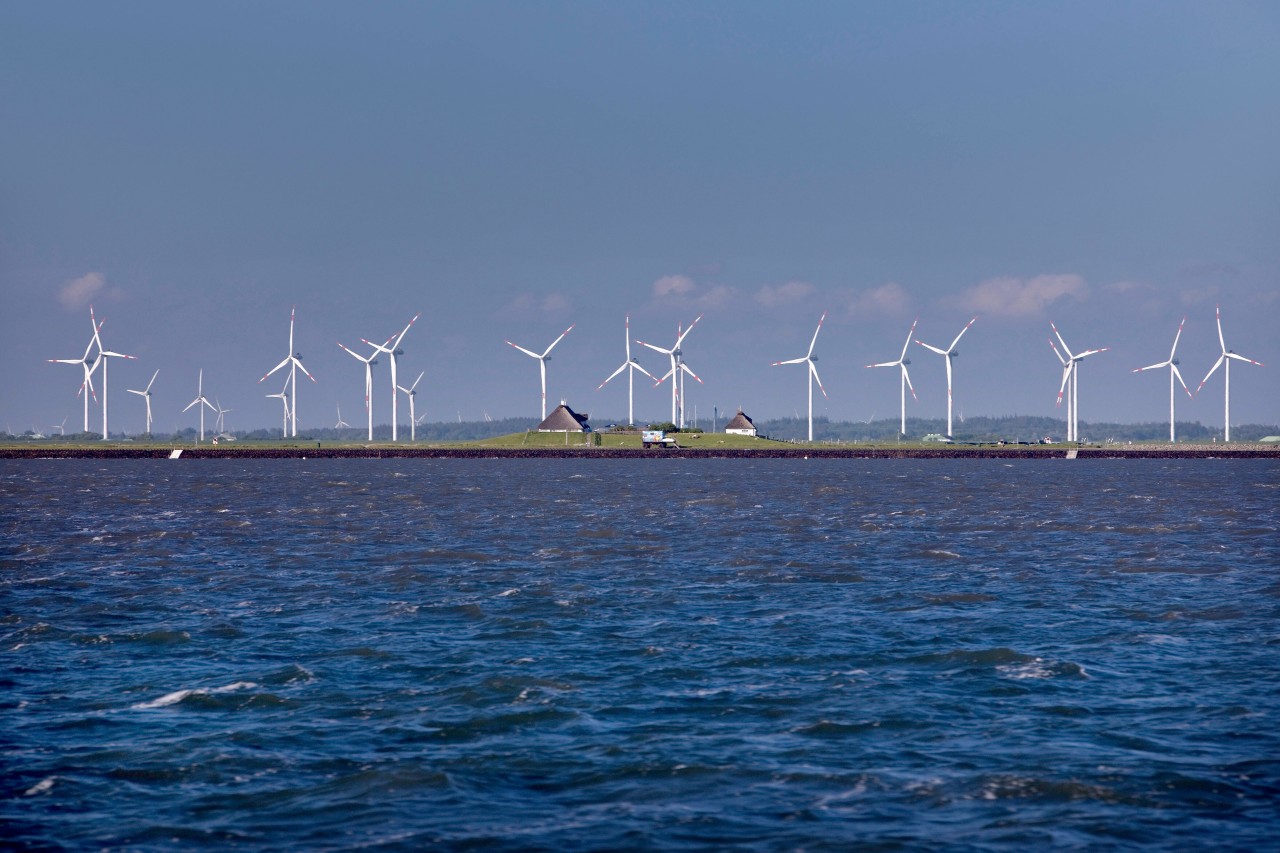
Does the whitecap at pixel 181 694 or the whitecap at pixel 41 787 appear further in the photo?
the whitecap at pixel 181 694

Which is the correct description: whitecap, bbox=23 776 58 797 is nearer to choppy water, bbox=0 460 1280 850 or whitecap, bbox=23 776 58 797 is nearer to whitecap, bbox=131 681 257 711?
choppy water, bbox=0 460 1280 850

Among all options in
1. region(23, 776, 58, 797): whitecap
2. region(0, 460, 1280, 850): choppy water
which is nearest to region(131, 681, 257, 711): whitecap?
region(0, 460, 1280, 850): choppy water

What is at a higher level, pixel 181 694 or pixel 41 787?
pixel 181 694

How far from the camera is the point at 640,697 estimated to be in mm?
27688

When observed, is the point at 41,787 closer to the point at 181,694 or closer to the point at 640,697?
the point at 181,694

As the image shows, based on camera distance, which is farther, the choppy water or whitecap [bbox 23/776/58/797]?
whitecap [bbox 23/776/58/797]

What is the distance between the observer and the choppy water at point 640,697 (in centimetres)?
1942

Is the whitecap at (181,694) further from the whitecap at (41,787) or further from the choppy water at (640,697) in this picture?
the whitecap at (41,787)

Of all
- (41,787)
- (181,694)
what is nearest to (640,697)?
(181,694)

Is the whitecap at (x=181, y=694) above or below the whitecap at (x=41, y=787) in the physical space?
above

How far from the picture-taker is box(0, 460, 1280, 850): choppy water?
19.4 m

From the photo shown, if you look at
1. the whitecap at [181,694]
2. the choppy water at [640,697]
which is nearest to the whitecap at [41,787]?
the choppy water at [640,697]

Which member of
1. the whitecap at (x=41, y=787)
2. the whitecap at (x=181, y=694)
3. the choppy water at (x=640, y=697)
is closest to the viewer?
the choppy water at (x=640, y=697)

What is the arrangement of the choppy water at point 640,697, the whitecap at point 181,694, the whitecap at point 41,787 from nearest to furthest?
1. the choppy water at point 640,697
2. the whitecap at point 41,787
3. the whitecap at point 181,694
